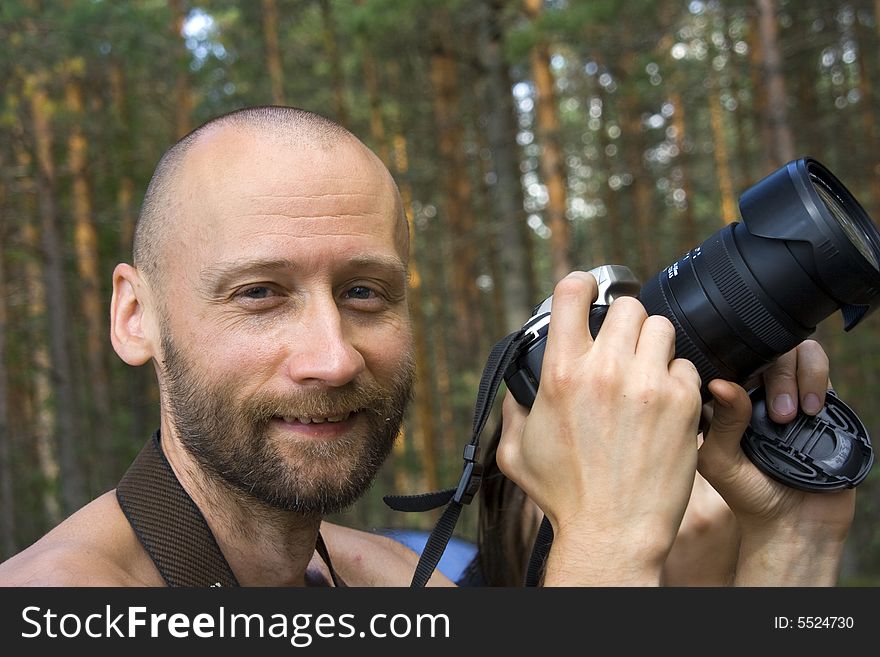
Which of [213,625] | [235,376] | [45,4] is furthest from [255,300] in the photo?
[45,4]

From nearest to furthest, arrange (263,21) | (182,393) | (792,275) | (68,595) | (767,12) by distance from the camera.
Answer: (68,595) → (792,275) → (182,393) → (767,12) → (263,21)

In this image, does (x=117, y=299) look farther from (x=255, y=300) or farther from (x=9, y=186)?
(x=9, y=186)

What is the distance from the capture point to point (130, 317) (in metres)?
2.03

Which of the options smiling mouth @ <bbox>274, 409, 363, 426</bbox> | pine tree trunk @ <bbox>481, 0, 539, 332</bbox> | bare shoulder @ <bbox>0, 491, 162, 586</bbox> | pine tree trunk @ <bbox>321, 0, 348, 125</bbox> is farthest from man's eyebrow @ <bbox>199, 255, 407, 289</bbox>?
pine tree trunk @ <bbox>321, 0, 348, 125</bbox>

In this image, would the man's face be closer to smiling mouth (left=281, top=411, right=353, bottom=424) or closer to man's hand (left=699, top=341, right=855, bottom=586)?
smiling mouth (left=281, top=411, right=353, bottom=424)

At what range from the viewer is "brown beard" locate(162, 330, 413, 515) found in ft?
5.69

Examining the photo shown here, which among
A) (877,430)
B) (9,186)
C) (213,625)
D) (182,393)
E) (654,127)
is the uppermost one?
(654,127)

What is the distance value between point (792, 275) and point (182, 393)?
1273mm

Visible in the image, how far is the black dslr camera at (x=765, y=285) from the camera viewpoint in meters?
1.71

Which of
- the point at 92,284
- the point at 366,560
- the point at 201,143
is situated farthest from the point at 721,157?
the point at 201,143

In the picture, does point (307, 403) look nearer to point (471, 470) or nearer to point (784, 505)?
point (471, 470)

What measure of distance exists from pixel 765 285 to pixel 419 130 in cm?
1266

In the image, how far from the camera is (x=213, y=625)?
145 cm

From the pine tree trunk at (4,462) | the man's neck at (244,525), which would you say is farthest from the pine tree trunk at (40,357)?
the man's neck at (244,525)
